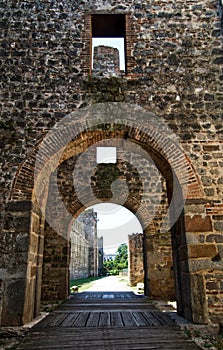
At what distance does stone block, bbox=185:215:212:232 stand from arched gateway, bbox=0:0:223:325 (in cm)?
2

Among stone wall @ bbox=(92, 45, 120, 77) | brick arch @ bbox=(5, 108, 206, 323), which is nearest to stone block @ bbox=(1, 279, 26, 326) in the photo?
brick arch @ bbox=(5, 108, 206, 323)

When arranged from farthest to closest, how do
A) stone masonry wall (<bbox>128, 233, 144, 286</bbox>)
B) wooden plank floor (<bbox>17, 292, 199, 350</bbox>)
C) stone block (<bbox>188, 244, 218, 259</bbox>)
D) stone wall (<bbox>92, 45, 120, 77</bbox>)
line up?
stone masonry wall (<bbox>128, 233, 144, 286</bbox>) < stone wall (<bbox>92, 45, 120, 77</bbox>) < stone block (<bbox>188, 244, 218, 259</bbox>) < wooden plank floor (<bbox>17, 292, 199, 350</bbox>)

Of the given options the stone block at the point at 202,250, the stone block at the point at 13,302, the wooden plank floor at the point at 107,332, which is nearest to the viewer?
the wooden plank floor at the point at 107,332

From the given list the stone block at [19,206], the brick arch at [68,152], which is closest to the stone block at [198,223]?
the brick arch at [68,152]

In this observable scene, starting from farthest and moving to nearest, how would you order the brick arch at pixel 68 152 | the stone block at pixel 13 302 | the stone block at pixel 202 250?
the brick arch at pixel 68 152 → the stone block at pixel 202 250 → the stone block at pixel 13 302

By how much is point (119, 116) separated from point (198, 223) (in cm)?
256

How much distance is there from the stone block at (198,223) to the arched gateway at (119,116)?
0.02m

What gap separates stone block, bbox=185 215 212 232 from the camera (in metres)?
5.24

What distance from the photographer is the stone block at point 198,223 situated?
206 inches

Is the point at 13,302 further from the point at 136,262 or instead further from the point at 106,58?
the point at 106,58

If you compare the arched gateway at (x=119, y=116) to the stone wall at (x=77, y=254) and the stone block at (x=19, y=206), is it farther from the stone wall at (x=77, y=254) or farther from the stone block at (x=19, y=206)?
the stone wall at (x=77, y=254)

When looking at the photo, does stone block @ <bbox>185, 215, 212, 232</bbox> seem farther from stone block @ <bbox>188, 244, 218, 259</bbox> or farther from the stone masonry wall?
the stone masonry wall

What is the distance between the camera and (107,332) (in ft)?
15.3

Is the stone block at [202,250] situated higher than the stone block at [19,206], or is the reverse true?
the stone block at [19,206]
